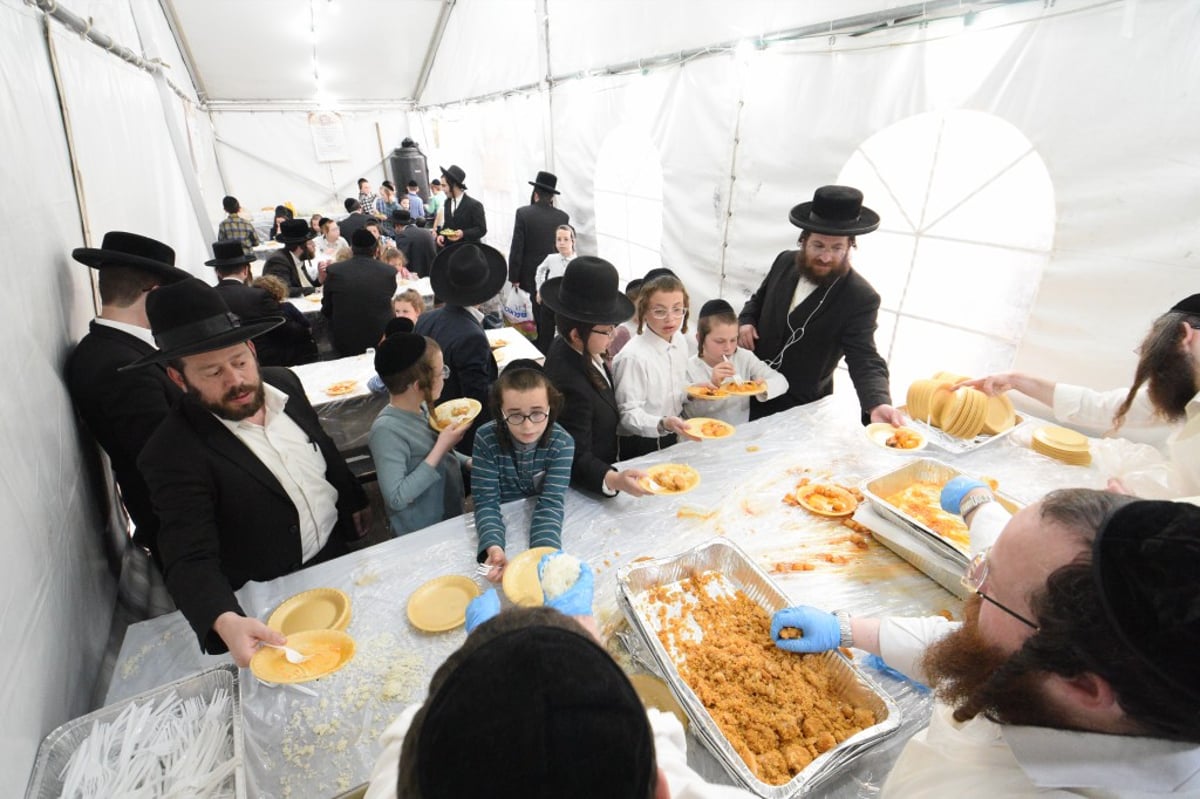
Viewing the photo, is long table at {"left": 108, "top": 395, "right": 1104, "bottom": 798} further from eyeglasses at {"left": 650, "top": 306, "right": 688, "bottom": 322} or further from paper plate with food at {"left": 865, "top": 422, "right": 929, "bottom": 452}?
eyeglasses at {"left": 650, "top": 306, "right": 688, "bottom": 322}

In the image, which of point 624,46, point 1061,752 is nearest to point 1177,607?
point 1061,752

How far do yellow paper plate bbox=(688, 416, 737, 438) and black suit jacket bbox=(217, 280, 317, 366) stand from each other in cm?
353

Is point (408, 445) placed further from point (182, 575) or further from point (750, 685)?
point (750, 685)

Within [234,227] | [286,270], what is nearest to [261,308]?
[286,270]

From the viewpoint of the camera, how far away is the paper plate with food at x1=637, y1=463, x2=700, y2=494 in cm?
238

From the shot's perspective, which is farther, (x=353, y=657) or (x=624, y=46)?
(x=624, y=46)

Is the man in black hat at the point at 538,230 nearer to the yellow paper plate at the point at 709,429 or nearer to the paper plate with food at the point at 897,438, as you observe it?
the yellow paper plate at the point at 709,429

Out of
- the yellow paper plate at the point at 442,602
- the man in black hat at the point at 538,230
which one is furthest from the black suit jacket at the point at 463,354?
the man in black hat at the point at 538,230

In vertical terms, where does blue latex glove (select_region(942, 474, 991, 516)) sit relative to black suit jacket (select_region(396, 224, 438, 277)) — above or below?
below

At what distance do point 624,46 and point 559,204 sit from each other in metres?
2.91

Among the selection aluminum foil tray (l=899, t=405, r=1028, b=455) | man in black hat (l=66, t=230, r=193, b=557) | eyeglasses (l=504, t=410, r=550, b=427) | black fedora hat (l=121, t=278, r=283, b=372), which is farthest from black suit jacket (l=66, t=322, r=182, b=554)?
aluminum foil tray (l=899, t=405, r=1028, b=455)

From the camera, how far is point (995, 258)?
361 cm

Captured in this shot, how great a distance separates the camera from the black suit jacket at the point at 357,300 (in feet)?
17.3

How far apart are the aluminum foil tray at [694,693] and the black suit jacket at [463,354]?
2.13 meters
